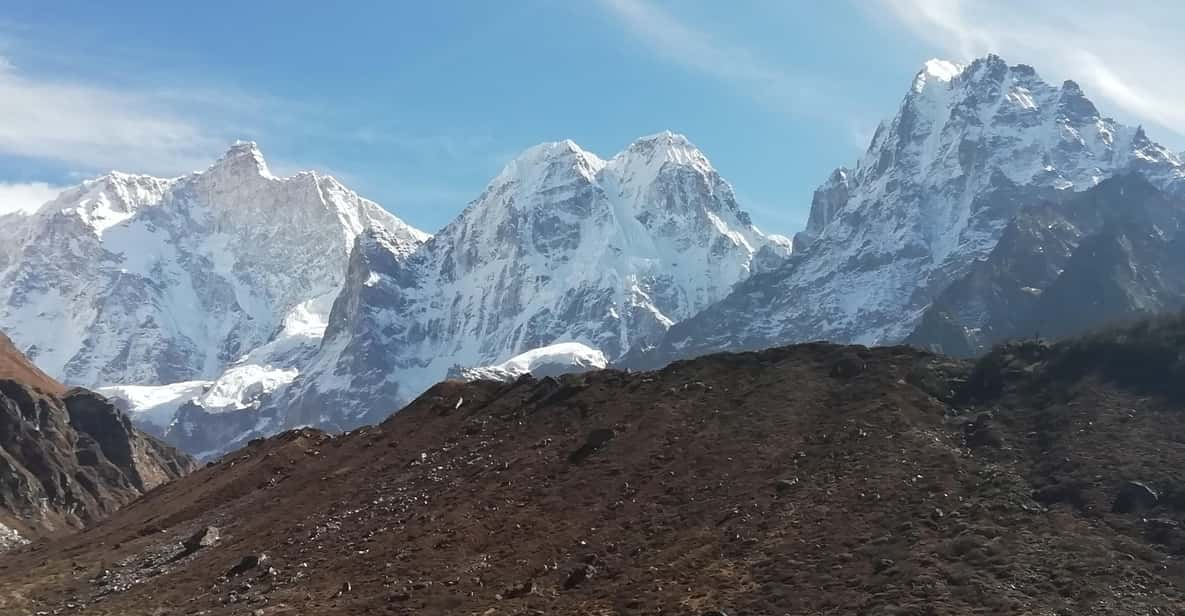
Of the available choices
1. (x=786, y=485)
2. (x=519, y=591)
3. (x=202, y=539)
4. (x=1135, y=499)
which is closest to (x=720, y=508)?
(x=786, y=485)

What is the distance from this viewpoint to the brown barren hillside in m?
45.9

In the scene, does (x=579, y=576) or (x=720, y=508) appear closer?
(x=579, y=576)

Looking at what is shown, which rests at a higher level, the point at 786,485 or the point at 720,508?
the point at 786,485

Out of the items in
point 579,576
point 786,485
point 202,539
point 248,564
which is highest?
point 786,485

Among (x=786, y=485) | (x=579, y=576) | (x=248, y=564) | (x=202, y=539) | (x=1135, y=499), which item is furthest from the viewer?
(x=202, y=539)

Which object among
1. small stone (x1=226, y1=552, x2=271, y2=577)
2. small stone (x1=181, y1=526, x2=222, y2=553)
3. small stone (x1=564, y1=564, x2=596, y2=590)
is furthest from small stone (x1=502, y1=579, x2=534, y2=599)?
small stone (x1=181, y1=526, x2=222, y2=553)

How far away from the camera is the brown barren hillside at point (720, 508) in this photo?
151ft

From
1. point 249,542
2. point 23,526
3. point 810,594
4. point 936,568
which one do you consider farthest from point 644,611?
point 23,526

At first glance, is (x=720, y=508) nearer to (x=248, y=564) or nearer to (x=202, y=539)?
(x=248, y=564)

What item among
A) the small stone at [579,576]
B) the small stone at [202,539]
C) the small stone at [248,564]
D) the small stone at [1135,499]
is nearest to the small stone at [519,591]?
the small stone at [579,576]

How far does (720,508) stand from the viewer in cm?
5500

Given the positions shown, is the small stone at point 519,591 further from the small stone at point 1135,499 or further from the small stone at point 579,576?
the small stone at point 1135,499

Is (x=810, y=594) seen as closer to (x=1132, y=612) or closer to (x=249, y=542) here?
(x=1132, y=612)

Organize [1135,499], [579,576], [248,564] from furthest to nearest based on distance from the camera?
[248,564] → [1135,499] → [579,576]
